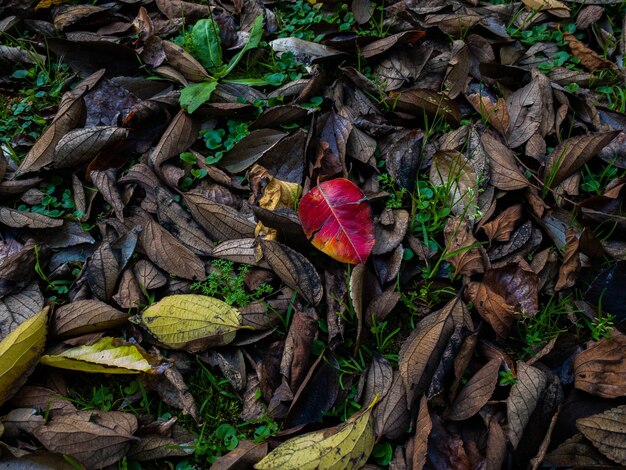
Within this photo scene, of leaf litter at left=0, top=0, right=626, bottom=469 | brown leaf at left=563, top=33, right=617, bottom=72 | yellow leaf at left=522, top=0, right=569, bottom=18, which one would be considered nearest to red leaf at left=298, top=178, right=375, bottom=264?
leaf litter at left=0, top=0, right=626, bottom=469

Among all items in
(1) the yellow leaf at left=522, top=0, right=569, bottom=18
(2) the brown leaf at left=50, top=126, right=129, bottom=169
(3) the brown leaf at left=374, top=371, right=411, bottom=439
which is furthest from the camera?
(1) the yellow leaf at left=522, top=0, right=569, bottom=18

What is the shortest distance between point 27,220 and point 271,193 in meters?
0.92

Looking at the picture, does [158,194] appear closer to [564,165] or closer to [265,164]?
[265,164]

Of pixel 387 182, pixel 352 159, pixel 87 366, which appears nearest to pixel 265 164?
pixel 352 159

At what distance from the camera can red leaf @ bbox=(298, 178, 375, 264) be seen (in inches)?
76.3

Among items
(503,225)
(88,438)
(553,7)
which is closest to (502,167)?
(503,225)

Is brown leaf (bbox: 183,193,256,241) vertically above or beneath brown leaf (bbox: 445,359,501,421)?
above

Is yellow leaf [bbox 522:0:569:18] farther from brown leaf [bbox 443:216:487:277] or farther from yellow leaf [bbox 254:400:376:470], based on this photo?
yellow leaf [bbox 254:400:376:470]

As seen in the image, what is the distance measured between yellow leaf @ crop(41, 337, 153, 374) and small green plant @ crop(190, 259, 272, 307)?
0.99ft

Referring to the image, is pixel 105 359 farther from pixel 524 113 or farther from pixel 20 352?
pixel 524 113

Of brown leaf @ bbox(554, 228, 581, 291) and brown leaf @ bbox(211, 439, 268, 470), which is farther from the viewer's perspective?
brown leaf @ bbox(554, 228, 581, 291)

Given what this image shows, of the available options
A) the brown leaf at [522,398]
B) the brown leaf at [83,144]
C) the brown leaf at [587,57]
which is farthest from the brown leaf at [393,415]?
the brown leaf at [587,57]

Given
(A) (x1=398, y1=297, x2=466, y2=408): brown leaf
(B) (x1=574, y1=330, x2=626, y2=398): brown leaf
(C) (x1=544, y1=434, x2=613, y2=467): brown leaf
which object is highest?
(A) (x1=398, y1=297, x2=466, y2=408): brown leaf

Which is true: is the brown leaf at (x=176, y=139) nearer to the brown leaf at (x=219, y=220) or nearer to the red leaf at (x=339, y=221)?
the brown leaf at (x=219, y=220)
